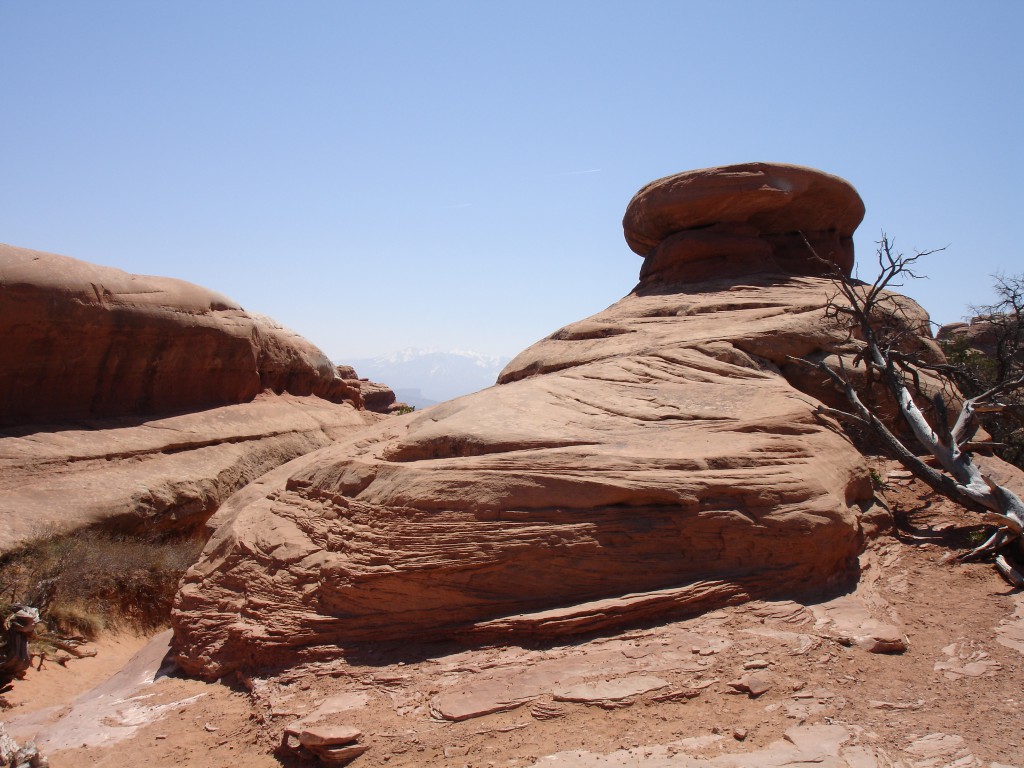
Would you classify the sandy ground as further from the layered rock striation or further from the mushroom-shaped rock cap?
the mushroom-shaped rock cap

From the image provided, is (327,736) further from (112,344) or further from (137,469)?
(112,344)

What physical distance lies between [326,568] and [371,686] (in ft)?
3.92

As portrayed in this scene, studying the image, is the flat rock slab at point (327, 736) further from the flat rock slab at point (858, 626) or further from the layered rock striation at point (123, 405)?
the layered rock striation at point (123, 405)

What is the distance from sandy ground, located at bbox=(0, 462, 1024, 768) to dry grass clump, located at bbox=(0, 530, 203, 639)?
2212mm

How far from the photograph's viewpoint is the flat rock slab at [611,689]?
17.7 feet

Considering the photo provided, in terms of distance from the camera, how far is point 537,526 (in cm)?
647

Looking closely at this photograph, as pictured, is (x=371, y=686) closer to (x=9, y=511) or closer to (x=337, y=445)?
(x=337, y=445)

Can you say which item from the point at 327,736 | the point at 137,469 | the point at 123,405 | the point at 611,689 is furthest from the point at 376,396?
the point at 611,689

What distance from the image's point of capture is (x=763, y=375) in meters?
9.00

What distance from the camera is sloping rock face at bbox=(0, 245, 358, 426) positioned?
36.4 ft

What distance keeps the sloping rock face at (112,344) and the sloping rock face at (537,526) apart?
17.4 feet

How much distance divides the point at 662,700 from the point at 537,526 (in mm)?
1723

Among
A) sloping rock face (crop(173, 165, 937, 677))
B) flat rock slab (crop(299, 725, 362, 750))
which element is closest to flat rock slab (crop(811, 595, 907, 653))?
sloping rock face (crop(173, 165, 937, 677))

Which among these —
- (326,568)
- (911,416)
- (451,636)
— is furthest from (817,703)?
(911,416)
